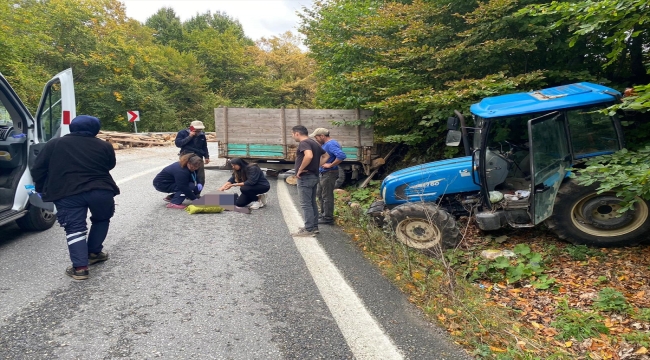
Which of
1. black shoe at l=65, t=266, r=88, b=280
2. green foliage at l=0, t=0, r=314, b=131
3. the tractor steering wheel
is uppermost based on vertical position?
green foliage at l=0, t=0, r=314, b=131

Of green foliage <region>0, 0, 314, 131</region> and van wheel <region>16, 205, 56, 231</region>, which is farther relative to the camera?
green foliage <region>0, 0, 314, 131</region>

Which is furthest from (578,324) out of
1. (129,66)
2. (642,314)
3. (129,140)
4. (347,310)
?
(129,66)

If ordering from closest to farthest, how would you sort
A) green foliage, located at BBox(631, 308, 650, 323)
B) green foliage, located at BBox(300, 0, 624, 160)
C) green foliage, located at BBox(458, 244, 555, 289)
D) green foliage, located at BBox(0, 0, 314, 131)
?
green foliage, located at BBox(631, 308, 650, 323), green foliage, located at BBox(458, 244, 555, 289), green foliage, located at BBox(300, 0, 624, 160), green foliage, located at BBox(0, 0, 314, 131)

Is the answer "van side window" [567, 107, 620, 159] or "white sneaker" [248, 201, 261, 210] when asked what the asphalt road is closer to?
"white sneaker" [248, 201, 261, 210]

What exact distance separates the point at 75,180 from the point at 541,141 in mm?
5139

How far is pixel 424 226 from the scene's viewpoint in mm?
5363

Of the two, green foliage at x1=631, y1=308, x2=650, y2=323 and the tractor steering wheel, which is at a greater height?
the tractor steering wheel

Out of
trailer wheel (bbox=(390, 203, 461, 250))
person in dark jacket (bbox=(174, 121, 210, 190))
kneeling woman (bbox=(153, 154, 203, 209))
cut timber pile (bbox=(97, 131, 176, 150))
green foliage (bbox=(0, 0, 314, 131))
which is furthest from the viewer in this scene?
green foliage (bbox=(0, 0, 314, 131))

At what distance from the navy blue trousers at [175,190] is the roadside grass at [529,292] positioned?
10.6 feet

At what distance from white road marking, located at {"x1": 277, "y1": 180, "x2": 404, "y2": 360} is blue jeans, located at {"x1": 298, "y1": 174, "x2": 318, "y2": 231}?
20.6 inches

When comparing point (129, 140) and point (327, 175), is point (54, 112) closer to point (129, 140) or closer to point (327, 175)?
point (327, 175)

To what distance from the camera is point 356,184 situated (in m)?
10.4

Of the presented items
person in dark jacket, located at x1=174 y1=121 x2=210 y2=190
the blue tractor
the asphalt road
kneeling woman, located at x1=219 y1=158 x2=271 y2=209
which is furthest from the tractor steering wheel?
person in dark jacket, located at x1=174 y1=121 x2=210 y2=190

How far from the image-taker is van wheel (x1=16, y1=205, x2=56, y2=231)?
17.2 feet
